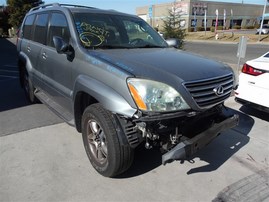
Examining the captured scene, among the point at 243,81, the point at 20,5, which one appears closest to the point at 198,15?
the point at 20,5

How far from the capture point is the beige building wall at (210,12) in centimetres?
6393

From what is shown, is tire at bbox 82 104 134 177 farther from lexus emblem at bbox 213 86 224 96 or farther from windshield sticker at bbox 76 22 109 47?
lexus emblem at bbox 213 86 224 96

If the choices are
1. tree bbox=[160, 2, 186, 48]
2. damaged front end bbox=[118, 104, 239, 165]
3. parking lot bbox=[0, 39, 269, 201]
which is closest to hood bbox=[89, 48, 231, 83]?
damaged front end bbox=[118, 104, 239, 165]

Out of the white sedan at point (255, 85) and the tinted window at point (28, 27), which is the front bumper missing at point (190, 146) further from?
the tinted window at point (28, 27)

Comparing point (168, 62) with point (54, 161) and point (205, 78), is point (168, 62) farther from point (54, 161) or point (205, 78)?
point (54, 161)

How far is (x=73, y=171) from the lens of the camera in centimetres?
330

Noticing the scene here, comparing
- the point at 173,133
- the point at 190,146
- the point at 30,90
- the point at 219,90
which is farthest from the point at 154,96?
the point at 30,90

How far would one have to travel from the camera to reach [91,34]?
356 cm

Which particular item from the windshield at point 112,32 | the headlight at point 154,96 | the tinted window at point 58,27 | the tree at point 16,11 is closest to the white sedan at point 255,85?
the windshield at point 112,32

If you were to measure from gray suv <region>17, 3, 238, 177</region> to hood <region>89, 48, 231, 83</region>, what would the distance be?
0.4 inches

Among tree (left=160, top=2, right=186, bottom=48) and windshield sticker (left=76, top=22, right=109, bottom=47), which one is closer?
windshield sticker (left=76, top=22, right=109, bottom=47)

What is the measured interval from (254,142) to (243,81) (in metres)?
1.14

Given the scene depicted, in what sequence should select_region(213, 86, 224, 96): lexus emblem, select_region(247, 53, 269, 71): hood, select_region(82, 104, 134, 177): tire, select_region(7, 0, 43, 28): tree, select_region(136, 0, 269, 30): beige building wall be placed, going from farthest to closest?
select_region(136, 0, 269, 30): beige building wall → select_region(7, 0, 43, 28): tree → select_region(247, 53, 269, 71): hood → select_region(213, 86, 224, 96): lexus emblem → select_region(82, 104, 134, 177): tire

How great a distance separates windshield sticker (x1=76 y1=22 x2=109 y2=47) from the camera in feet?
11.4
